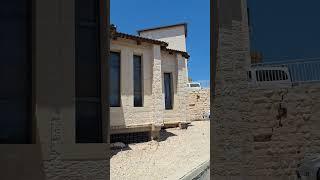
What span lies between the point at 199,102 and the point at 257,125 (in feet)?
66.7

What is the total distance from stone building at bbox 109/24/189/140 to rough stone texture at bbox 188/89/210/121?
663cm

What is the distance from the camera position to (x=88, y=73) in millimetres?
6645

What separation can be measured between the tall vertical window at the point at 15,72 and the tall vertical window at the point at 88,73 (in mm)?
728

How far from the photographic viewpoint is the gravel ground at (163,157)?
1370 centimetres

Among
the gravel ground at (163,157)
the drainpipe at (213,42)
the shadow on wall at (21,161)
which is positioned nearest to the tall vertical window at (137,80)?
the gravel ground at (163,157)

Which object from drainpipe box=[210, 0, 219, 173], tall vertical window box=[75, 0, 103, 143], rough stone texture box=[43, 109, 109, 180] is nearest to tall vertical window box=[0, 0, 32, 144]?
rough stone texture box=[43, 109, 109, 180]

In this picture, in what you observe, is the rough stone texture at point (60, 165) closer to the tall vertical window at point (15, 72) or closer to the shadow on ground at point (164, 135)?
the tall vertical window at point (15, 72)

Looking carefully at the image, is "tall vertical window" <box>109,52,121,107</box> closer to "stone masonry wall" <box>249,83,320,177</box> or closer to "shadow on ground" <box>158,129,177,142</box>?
"shadow on ground" <box>158,129,177,142</box>

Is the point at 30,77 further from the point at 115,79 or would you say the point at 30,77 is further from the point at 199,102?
the point at 199,102

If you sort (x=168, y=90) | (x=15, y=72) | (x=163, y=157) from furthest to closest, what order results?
(x=168, y=90) < (x=163, y=157) < (x=15, y=72)

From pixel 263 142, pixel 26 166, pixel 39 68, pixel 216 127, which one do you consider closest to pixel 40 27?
pixel 39 68

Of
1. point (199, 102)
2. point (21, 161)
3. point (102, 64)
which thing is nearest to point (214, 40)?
point (102, 64)

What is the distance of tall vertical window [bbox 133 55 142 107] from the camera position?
1964cm

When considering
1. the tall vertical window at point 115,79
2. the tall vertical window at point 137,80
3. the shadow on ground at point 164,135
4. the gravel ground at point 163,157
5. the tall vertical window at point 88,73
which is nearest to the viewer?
the tall vertical window at point 88,73
